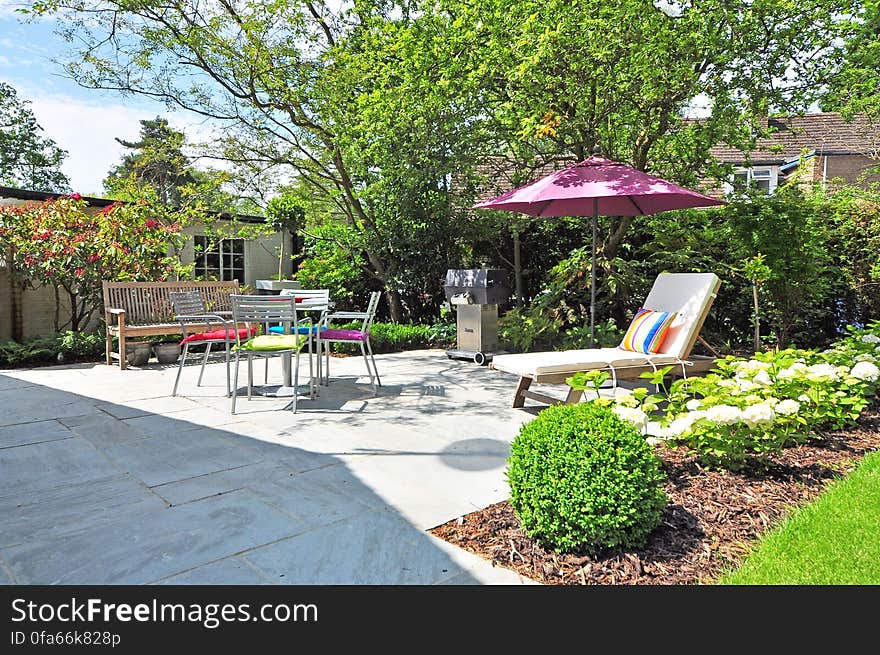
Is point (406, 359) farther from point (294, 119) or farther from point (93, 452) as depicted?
point (93, 452)

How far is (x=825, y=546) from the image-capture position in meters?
2.26

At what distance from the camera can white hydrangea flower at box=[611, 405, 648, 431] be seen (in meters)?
2.77

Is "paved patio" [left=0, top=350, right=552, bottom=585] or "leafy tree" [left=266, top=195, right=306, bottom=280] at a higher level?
"leafy tree" [left=266, top=195, right=306, bottom=280]

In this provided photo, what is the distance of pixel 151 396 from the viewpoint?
17.5 ft

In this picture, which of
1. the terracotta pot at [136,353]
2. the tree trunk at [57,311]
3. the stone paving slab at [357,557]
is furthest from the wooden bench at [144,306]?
the stone paving slab at [357,557]

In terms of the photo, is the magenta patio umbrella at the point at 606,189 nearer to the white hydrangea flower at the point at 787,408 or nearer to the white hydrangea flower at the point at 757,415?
the white hydrangea flower at the point at 787,408

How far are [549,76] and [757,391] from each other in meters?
4.71

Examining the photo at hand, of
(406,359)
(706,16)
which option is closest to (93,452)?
(406,359)

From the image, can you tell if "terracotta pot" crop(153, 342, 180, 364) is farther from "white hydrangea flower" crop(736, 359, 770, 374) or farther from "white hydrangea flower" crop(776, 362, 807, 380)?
"white hydrangea flower" crop(776, 362, 807, 380)

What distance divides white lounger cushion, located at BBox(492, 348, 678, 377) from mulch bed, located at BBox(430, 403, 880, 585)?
1.21 m

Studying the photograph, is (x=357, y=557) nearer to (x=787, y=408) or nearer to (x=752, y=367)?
(x=787, y=408)

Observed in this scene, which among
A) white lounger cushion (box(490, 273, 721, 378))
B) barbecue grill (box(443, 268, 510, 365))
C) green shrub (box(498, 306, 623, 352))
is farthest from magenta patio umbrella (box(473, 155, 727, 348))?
green shrub (box(498, 306, 623, 352))

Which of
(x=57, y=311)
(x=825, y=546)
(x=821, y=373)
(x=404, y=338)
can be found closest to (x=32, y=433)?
(x=825, y=546)
